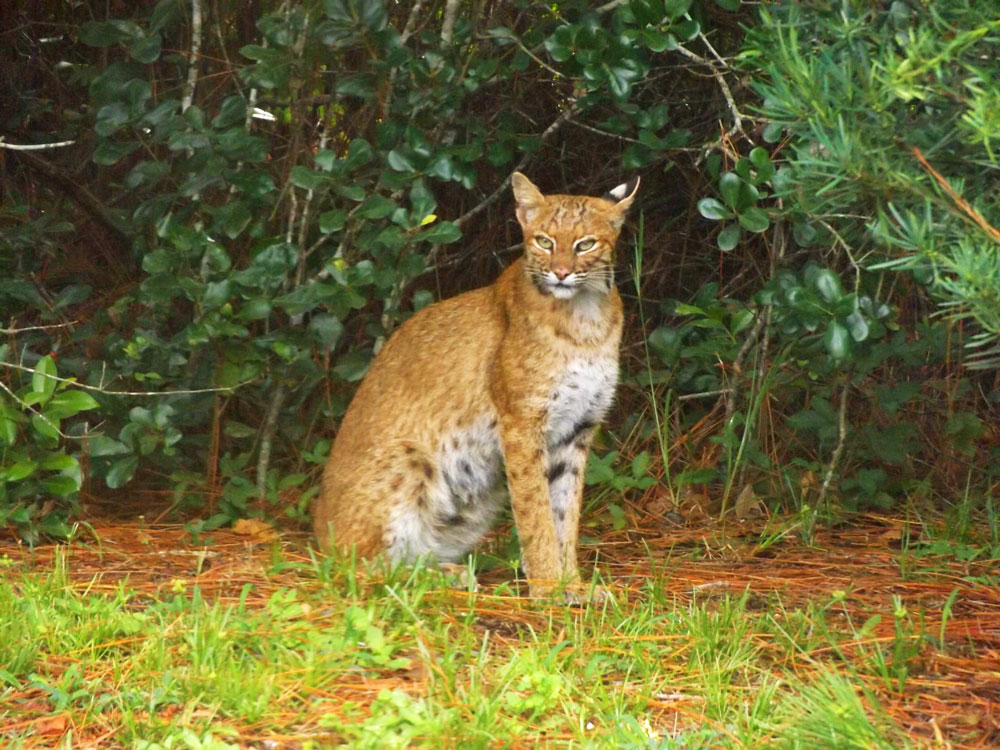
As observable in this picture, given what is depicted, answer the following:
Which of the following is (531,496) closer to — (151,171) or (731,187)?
(731,187)

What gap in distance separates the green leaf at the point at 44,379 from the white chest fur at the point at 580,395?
5.94ft

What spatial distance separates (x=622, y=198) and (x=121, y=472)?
87.7 inches

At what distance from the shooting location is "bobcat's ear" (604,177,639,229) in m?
5.11

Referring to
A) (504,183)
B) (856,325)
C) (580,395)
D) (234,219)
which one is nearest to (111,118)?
(234,219)

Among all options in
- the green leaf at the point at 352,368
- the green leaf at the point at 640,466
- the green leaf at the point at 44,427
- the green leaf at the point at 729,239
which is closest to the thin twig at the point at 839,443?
the green leaf at the point at 640,466

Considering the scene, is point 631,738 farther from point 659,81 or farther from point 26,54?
point 26,54

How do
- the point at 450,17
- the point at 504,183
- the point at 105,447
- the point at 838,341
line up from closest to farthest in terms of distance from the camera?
the point at 838,341
the point at 105,447
the point at 450,17
the point at 504,183

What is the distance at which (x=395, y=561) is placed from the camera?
499 centimetres

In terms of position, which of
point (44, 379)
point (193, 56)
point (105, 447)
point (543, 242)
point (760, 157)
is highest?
point (193, 56)

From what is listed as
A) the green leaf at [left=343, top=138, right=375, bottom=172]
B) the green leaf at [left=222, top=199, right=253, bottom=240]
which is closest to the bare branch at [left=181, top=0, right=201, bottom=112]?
the green leaf at [left=222, top=199, right=253, bottom=240]

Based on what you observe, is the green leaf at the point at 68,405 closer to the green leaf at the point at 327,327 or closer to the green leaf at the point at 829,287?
the green leaf at the point at 327,327

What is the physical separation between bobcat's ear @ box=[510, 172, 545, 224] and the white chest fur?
0.61 meters

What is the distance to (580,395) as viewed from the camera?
4969 millimetres

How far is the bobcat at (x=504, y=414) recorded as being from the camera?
16.1 ft
